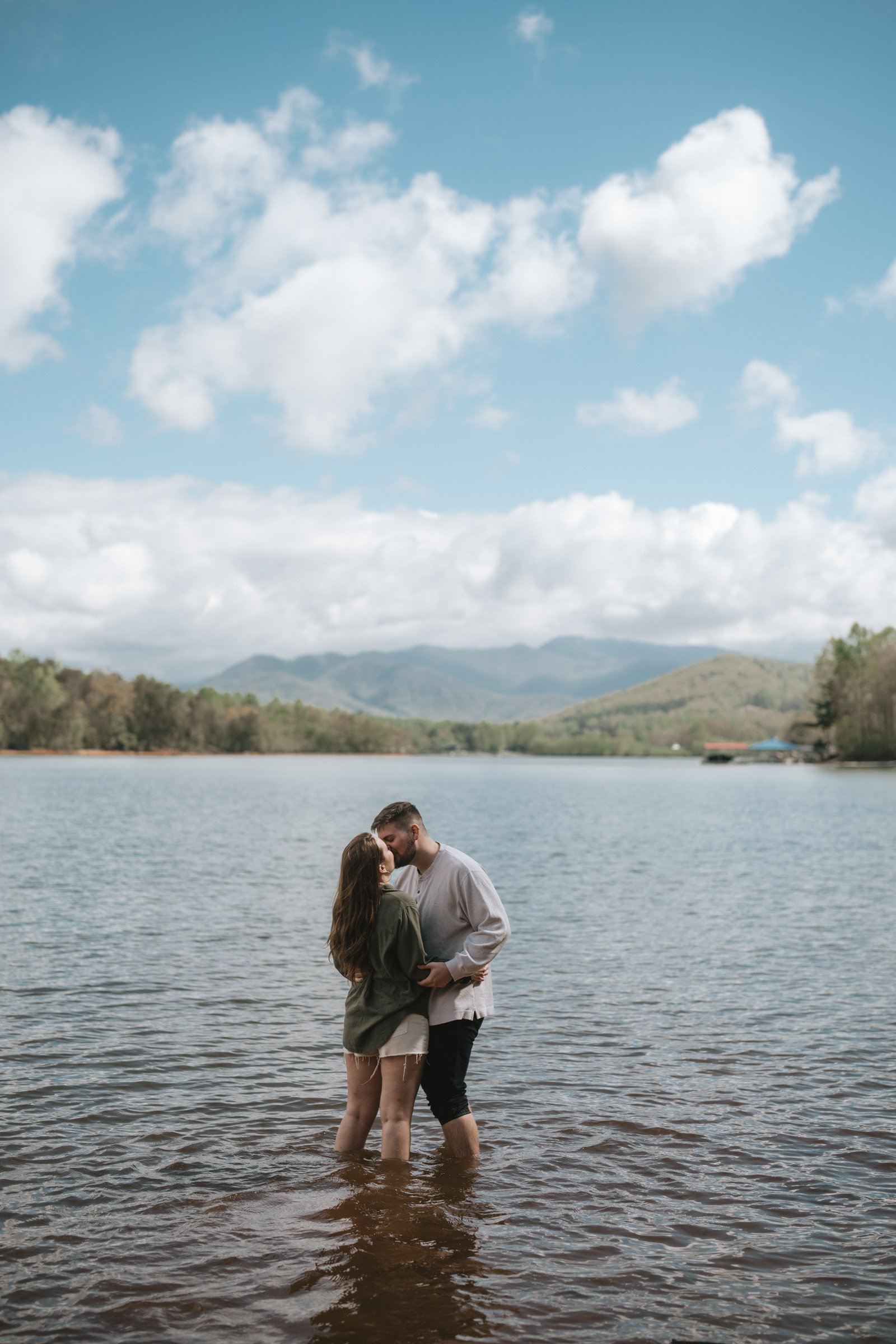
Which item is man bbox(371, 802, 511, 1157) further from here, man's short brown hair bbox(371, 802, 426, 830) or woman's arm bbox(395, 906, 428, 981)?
woman's arm bbox(395, 906, 428, 981)

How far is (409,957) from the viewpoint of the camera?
7789 mm

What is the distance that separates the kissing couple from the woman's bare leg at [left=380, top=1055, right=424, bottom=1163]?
1 centimetres

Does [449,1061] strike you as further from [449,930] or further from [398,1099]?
[449,930]

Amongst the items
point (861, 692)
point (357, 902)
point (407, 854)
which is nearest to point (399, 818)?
point (407, 854)

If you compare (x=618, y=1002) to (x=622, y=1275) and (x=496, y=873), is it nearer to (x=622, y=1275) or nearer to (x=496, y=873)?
(x=622, y=1275)

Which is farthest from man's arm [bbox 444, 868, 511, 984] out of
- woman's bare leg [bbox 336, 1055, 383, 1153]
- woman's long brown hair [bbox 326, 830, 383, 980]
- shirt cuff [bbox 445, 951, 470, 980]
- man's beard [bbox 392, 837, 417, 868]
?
woman's bare leg [bbox 336, 1055, 383, 1153]

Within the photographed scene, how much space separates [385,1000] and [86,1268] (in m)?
2.89

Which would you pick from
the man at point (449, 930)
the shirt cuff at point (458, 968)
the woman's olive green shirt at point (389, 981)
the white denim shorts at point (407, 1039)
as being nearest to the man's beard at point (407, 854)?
the man at point (449, 930)

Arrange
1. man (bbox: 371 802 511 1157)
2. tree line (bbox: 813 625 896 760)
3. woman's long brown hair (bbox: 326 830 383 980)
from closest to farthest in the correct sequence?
woman's long brown hair (bbox: 326 830 383 980)
man (bbox: 371 802 511 1157)
tree line (bbox: 813 625 896 760)

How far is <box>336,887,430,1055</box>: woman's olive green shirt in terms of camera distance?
7.79 metres

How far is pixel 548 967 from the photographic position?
749 inches

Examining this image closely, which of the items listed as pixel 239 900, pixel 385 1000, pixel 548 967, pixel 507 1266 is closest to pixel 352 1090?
pixel 385 1000

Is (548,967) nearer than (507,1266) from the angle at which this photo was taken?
No

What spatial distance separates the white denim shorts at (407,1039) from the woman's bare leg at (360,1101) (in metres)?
0.30
